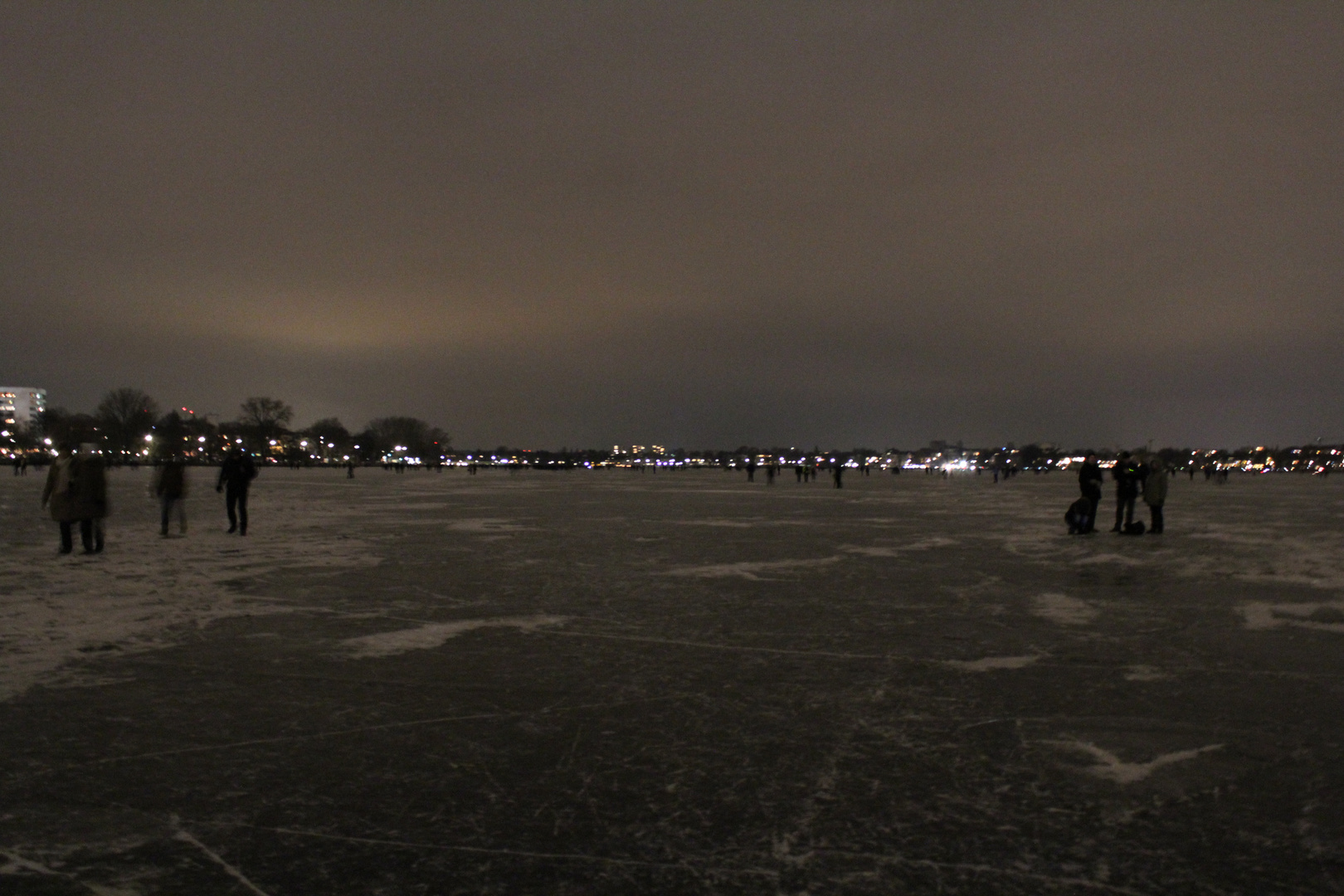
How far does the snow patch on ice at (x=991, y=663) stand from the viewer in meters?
5.17

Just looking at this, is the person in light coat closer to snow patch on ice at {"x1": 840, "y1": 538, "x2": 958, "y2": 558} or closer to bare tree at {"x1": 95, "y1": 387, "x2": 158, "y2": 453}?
snow patch on ice at {"x1": 840, "y1": 538, "x2": 958, "y2": 558}

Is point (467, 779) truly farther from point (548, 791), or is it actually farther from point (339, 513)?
point (339, 513)

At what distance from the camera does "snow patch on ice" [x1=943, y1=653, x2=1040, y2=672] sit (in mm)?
5168

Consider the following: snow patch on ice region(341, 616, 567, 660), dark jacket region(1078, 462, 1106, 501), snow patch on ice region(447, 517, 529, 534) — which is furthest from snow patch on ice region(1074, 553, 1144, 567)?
snow patch on ice region(447, 517, 529, 534)

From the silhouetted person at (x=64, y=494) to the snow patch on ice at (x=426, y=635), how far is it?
21.3ft

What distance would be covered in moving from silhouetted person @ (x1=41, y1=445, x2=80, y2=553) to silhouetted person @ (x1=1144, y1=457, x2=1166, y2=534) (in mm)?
14539

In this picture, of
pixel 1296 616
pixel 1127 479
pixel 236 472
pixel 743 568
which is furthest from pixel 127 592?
pixel 1127 479

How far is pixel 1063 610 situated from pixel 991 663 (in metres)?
2.21

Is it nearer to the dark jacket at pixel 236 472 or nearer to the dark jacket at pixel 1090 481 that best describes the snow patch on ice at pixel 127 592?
the dark jacket at pixel 236 472

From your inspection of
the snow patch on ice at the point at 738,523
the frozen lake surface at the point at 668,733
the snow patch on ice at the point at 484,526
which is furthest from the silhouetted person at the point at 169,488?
the snow patch on ice at the point at 738,523

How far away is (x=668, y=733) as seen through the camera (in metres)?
3.95

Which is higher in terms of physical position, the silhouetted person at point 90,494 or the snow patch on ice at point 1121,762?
the silhouetted person at point 90,494

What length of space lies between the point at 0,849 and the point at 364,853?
1.08m

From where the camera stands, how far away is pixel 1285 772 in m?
3.47
